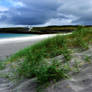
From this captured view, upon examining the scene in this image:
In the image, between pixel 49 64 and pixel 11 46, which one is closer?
pixel 49 64

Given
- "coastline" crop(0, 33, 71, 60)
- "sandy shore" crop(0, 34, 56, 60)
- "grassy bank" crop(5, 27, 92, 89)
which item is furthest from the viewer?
"sandy shore" crop(0, 34, 56, 60)

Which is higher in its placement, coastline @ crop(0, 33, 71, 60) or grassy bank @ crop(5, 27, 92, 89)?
grassy bank @ crop(5, 27, 92, 89)

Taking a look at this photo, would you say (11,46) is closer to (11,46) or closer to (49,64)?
(11,46)

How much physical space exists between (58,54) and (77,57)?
64 centimetres

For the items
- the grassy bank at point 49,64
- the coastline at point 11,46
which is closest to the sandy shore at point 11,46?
the coastline at point 11,46

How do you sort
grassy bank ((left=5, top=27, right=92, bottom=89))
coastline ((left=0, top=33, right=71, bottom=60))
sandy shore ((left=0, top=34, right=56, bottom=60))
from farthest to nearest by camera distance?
sandy shore ((left=0, top=34, right=56, bottom=60)) → coastline ((left=0, top=33, right=71, bottom=60)) → grassy bank ((left=5, top=27, right=92, bottom=89))

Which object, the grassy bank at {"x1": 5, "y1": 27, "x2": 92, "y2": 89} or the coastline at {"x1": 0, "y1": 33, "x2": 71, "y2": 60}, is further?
the coastline at {"x1": 0, "y1": 33, "x2": 71, "y2": 60}

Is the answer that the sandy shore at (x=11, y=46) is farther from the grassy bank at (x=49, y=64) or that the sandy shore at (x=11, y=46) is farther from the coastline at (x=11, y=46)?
the grassy bank at (x=49, y=64)

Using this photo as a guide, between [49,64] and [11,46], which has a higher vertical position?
[49,64]

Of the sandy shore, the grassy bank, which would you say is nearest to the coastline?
the sandy shore

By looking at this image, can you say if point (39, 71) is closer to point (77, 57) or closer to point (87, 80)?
point (87, 80)

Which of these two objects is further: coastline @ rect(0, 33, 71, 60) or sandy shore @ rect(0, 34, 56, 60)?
sandy shore @ rect(0, 34, 56, 60)

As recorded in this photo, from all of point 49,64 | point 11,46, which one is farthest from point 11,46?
point 49,64

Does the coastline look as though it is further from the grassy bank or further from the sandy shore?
the grassy bank
